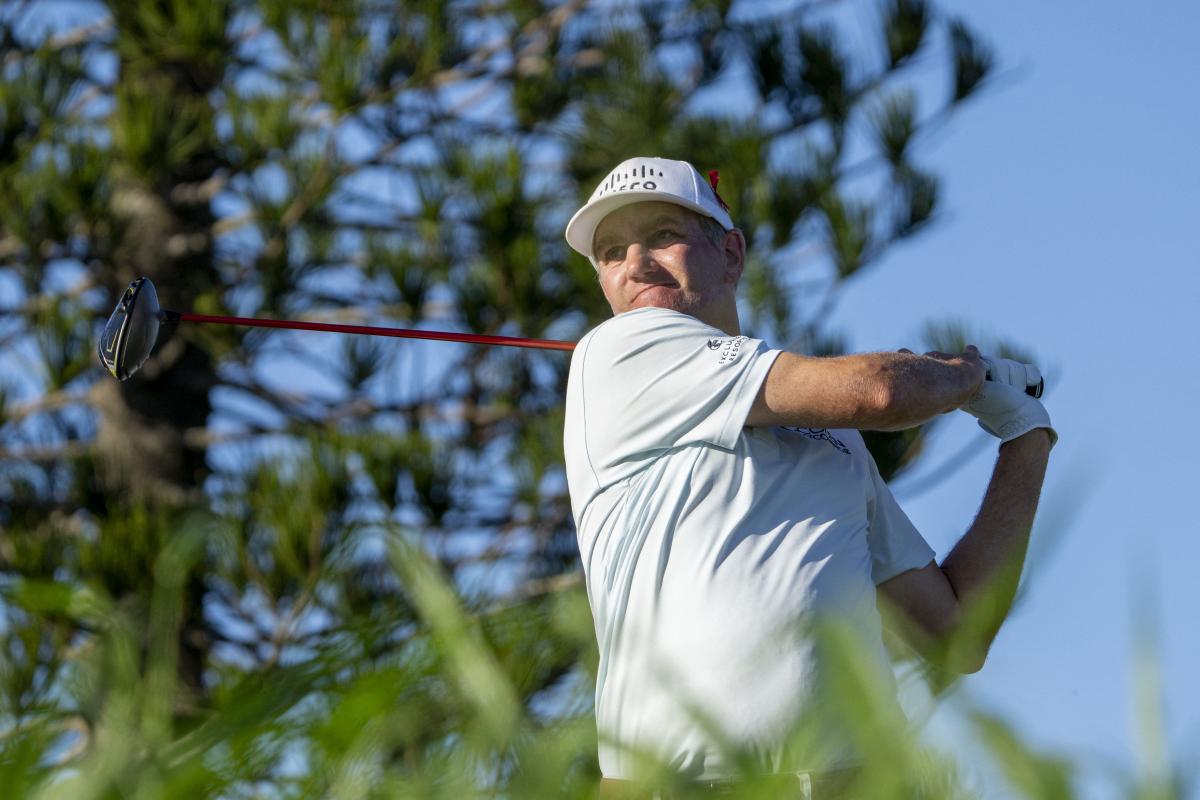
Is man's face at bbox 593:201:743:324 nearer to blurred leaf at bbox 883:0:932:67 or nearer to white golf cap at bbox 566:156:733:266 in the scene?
white golf cap at bbox 566:156:733:266

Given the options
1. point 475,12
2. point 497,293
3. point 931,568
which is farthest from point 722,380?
point 475,12

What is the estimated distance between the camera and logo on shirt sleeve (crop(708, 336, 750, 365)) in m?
1.62

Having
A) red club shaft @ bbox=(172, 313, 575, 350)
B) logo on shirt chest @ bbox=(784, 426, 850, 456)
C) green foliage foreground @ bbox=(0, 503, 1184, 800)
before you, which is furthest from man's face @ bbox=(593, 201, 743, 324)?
green foliage foreground @ bbox=(0, 503, 1184, 800)

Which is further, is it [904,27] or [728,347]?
[904,27]

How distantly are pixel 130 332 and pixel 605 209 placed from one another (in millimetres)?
574

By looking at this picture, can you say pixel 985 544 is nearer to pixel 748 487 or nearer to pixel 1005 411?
pixel 1005 411

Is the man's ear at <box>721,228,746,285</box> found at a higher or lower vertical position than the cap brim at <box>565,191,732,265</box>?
lower

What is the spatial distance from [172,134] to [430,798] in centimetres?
Answer: 694

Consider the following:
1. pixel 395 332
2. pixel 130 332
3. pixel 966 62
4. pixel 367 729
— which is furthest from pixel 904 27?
pixel 367 729

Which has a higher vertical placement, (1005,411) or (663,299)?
(663,299)

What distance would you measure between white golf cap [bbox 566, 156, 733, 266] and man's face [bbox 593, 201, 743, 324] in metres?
0.02

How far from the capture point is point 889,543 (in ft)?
5.67

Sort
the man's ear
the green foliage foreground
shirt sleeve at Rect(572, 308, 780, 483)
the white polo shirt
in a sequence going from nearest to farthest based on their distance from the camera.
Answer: the green foliage foreground → the white polo shirt → shirt sleeve at Rect(572, 308, 780, 483) → the man's ear

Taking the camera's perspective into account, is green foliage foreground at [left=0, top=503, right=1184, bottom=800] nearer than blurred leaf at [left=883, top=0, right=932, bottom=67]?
Yes
